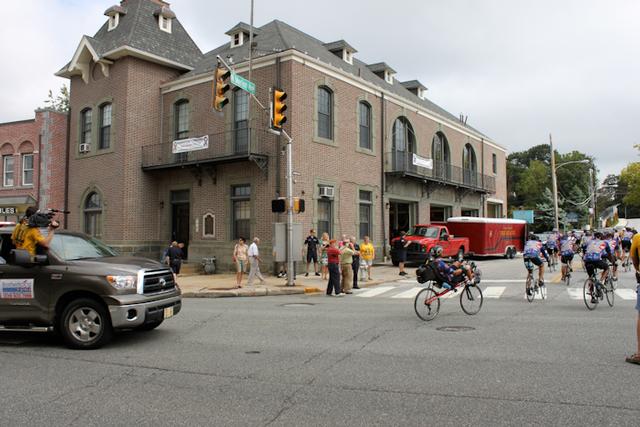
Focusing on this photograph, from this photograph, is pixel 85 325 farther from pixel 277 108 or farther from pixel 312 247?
pixel 312 247

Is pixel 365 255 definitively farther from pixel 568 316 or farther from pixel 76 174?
pixel 76 174

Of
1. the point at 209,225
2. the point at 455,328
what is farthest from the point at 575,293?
the point at 209,225

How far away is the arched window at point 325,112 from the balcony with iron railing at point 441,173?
15.0ft

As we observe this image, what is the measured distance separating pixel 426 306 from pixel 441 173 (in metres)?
21.9

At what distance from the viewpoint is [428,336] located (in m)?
8.23

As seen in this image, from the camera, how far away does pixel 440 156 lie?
106 ft

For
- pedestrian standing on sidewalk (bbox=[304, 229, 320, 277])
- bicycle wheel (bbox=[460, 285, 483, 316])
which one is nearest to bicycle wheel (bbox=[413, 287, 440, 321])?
bicycle wheel (bbox=[460, 285, 483, 316])

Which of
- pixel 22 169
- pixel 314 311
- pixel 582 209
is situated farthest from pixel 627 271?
pixel 582 209

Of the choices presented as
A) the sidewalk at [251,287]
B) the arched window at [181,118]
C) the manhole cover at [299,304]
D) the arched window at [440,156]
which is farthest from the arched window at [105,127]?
the arched window at [440,156]

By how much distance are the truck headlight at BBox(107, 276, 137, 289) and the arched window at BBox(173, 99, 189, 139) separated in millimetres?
17538

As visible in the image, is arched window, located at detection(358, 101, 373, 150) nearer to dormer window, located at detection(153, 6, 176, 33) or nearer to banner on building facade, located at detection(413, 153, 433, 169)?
banner on building facade, located at detection(413, 153, 433, 169)

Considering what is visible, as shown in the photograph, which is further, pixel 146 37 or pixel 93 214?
pixel 93 214

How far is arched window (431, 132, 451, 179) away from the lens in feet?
101

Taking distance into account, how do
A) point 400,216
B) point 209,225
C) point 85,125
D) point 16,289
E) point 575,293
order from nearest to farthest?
point 16,289, point 575,293, point 209,225, point 85,125, point 400,216
